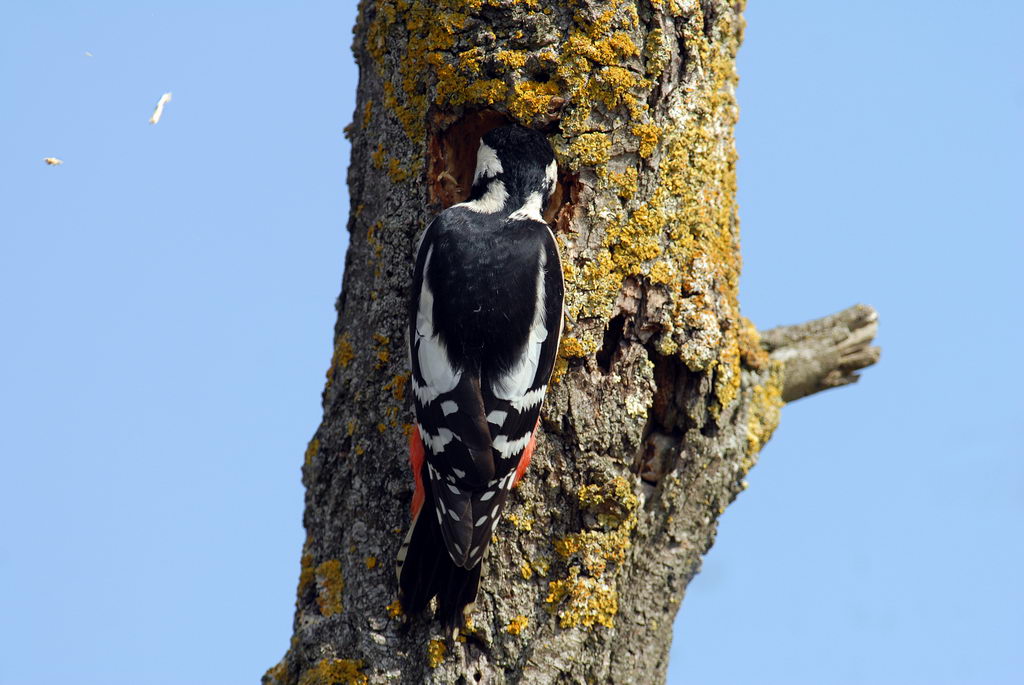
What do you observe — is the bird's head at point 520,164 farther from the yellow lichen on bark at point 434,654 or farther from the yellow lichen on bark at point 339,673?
the yellow lichen on bark at point 339,673

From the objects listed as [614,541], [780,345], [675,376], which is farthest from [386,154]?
[780,345]

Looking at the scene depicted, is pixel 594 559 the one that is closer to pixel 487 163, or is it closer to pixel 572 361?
pixel 572 361

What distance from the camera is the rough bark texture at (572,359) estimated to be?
3.00m

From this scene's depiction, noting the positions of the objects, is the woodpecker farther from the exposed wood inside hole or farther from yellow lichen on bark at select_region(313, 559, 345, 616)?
yellow lichen on bark at select_region(313, 559, 345, 616)

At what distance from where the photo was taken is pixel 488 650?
2.93 meters

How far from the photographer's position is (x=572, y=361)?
3115 mm

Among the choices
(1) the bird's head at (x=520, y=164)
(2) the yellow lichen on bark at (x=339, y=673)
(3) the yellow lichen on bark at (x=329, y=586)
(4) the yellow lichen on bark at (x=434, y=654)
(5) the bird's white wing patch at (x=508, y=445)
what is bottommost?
(2) the yellow lichen on bark at (x=339, y=673)

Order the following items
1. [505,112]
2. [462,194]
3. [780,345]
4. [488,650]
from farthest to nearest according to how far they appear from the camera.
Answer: [780,345] < [462,194] < [505,112] < [488,650]

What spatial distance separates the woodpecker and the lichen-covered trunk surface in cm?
9

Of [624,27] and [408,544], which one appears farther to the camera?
[624,27]

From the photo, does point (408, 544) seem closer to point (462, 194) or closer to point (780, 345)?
point (462, 194)

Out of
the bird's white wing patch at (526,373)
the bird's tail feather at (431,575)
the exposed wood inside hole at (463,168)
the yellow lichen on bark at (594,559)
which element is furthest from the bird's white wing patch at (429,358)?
the yellow lichen on bark at (594,559)

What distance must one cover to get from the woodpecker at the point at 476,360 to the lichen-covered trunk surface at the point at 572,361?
90 mm

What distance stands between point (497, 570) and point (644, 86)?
1.44 meters
